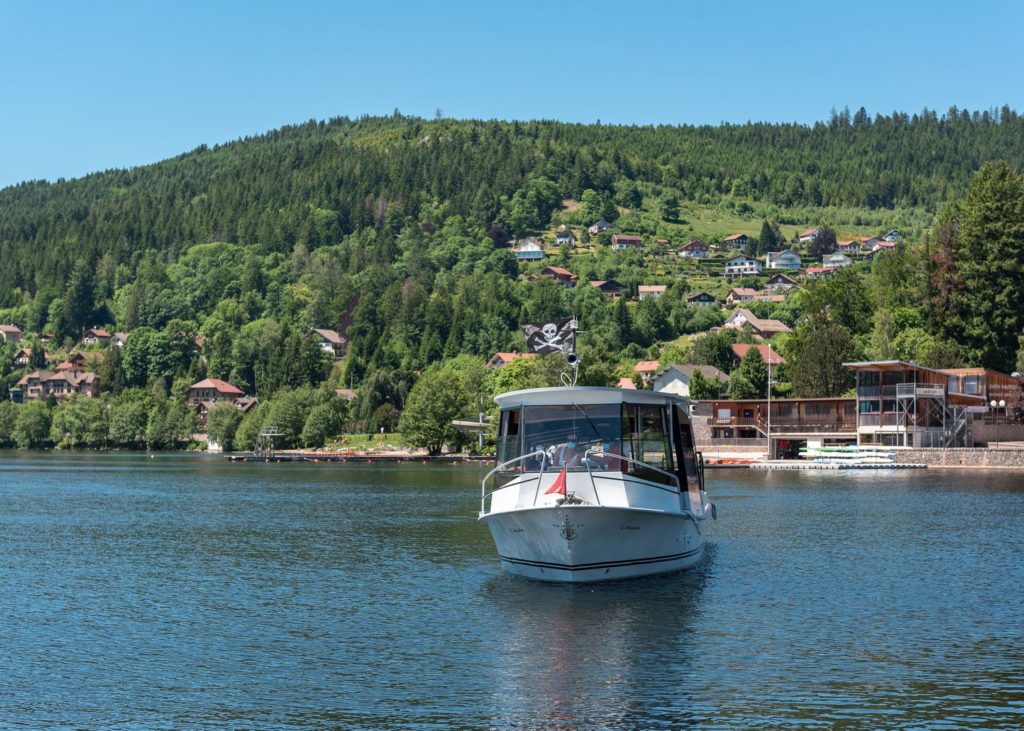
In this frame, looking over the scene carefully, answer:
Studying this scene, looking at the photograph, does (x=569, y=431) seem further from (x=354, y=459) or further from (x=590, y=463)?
(x=354, y=459)

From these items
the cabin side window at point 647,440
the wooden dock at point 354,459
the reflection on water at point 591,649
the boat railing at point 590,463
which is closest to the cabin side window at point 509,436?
the boat railing at point 590,463

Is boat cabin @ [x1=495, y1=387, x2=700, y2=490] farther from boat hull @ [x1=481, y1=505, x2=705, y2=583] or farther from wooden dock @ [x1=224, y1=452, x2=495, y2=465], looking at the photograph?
wooden dock @ [x1=224, y1=452, x2=495, y2=465]

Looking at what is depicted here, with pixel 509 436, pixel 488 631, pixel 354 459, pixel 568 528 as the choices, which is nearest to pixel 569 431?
pixel 509 436

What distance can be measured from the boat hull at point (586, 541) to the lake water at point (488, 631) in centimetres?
63

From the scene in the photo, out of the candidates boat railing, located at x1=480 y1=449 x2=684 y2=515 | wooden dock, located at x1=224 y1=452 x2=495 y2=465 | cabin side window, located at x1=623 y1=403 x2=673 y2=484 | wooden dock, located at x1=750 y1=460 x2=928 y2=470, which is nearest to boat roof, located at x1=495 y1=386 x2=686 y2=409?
cabin side window, located at x1=623 y1=403 x2=673 y2=484

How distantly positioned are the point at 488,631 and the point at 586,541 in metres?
5.56

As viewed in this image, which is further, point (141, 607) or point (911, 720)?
point (141, 607)

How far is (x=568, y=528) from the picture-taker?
34500 millimetres

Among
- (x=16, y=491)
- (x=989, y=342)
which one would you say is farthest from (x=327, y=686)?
(x=989, y=342)

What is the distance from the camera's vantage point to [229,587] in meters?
38.9

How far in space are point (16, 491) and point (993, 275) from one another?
10484cm

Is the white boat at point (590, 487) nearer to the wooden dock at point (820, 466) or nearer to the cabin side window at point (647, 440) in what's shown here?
the cabin side window at point (647, 440)

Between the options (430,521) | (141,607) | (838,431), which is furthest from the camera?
(838,431)

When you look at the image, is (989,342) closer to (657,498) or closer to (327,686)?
(657,498)
